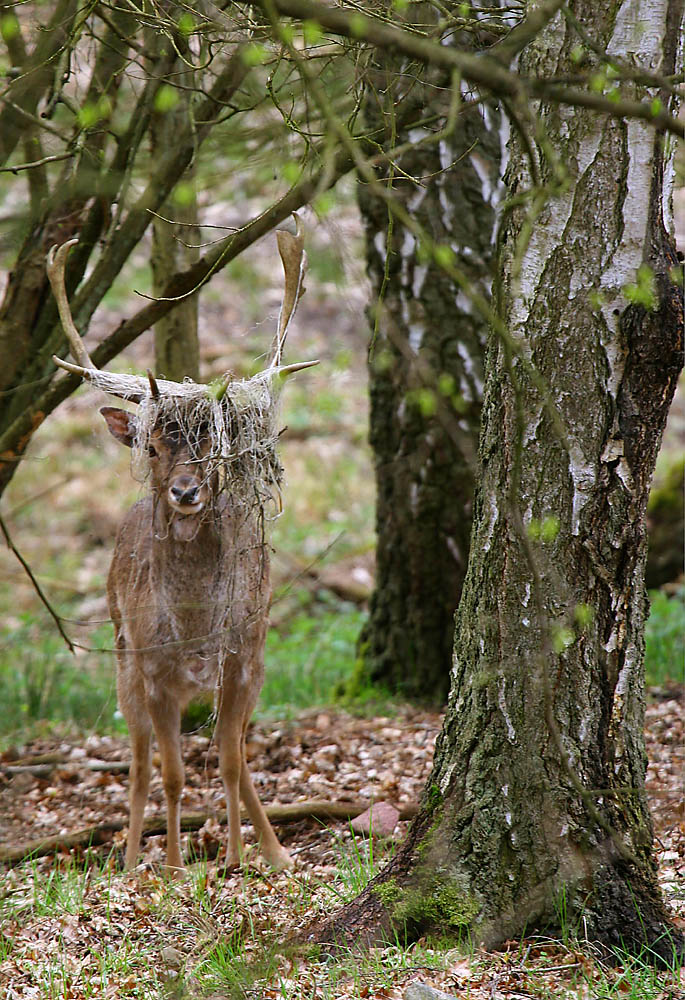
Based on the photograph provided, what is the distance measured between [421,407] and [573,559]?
2974 millimetres

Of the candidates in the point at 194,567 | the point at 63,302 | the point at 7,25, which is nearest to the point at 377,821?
the point at 194,567

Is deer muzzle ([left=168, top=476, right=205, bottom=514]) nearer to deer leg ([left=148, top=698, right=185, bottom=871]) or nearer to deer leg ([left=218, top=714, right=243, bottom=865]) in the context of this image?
deer leg ([left=148, top=698, right=185, bottom=871])

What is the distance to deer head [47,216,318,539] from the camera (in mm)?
4117

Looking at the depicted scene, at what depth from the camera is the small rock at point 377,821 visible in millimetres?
4473

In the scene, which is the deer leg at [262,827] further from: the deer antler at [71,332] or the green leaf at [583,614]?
the green leaf at [583,614]

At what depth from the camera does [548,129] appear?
126 inches

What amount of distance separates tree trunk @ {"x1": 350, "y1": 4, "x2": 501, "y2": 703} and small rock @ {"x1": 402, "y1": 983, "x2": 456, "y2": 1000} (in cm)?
337

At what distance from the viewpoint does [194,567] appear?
15.2 feet

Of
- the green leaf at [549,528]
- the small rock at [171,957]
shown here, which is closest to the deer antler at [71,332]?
the green leaf at [549,528]

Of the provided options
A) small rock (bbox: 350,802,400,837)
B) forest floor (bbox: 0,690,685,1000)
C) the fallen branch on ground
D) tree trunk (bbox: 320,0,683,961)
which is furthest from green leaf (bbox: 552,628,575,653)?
the fallen branch on ground

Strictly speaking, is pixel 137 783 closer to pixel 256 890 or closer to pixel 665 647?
pixel 256 890

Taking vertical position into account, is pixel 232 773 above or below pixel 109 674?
below

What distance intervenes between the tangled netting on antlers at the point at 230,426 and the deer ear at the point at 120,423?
0.96 feet

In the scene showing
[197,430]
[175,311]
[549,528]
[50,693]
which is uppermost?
[175,311]
